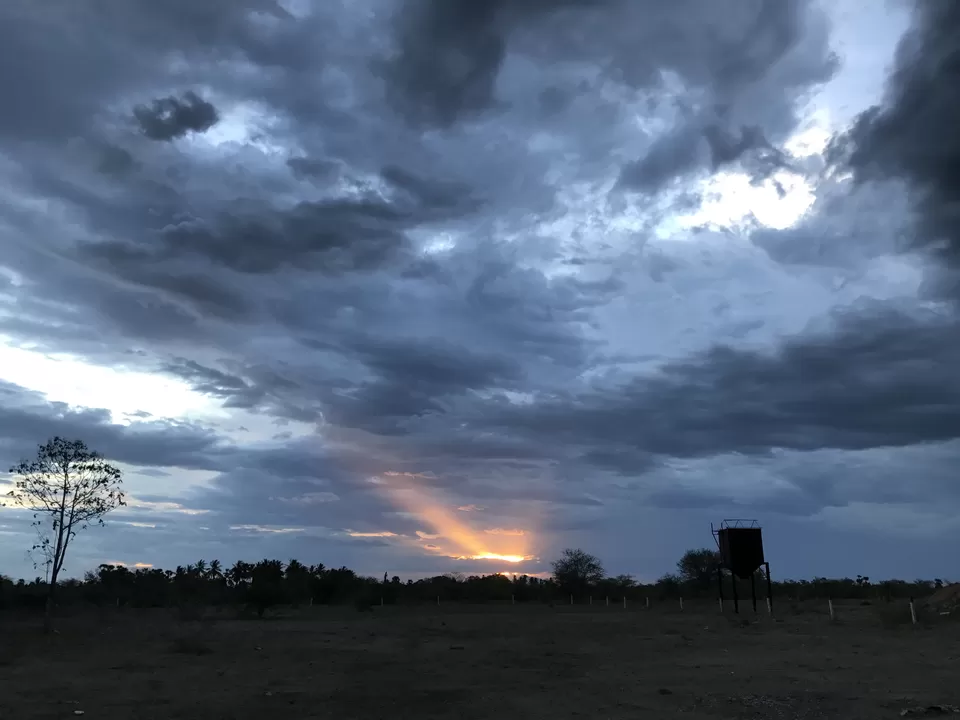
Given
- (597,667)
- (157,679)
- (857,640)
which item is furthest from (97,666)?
(857,640)

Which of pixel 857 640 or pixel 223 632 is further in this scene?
pixel 223 632

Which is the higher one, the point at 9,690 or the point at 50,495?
the point at 50,495

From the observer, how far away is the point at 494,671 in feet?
78.4

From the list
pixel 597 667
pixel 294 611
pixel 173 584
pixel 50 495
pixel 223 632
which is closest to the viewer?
pixel 597 667

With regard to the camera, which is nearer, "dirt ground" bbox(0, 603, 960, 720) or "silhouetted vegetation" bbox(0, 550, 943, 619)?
"dirt ground" bbox(0, 603, 960, 720)

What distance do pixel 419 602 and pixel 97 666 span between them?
57.9m

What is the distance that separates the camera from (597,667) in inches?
969

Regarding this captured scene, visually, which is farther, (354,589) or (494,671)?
(354,589)

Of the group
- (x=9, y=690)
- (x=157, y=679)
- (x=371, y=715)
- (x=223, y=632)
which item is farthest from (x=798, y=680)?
(x=223, y=632)

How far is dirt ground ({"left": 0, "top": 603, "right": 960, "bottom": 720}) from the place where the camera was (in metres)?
17.3

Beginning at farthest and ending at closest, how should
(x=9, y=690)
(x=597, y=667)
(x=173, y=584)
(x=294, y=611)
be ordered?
(x=173, y=584)
(x=294, y=611)
(x=597, y=667)
(x=9, y=690)

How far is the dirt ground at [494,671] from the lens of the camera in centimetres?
1730

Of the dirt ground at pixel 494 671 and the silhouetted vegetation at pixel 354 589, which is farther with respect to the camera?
the silhouetted vegetation at pixel 354 589

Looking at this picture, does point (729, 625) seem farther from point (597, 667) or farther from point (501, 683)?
point (501, 683)
